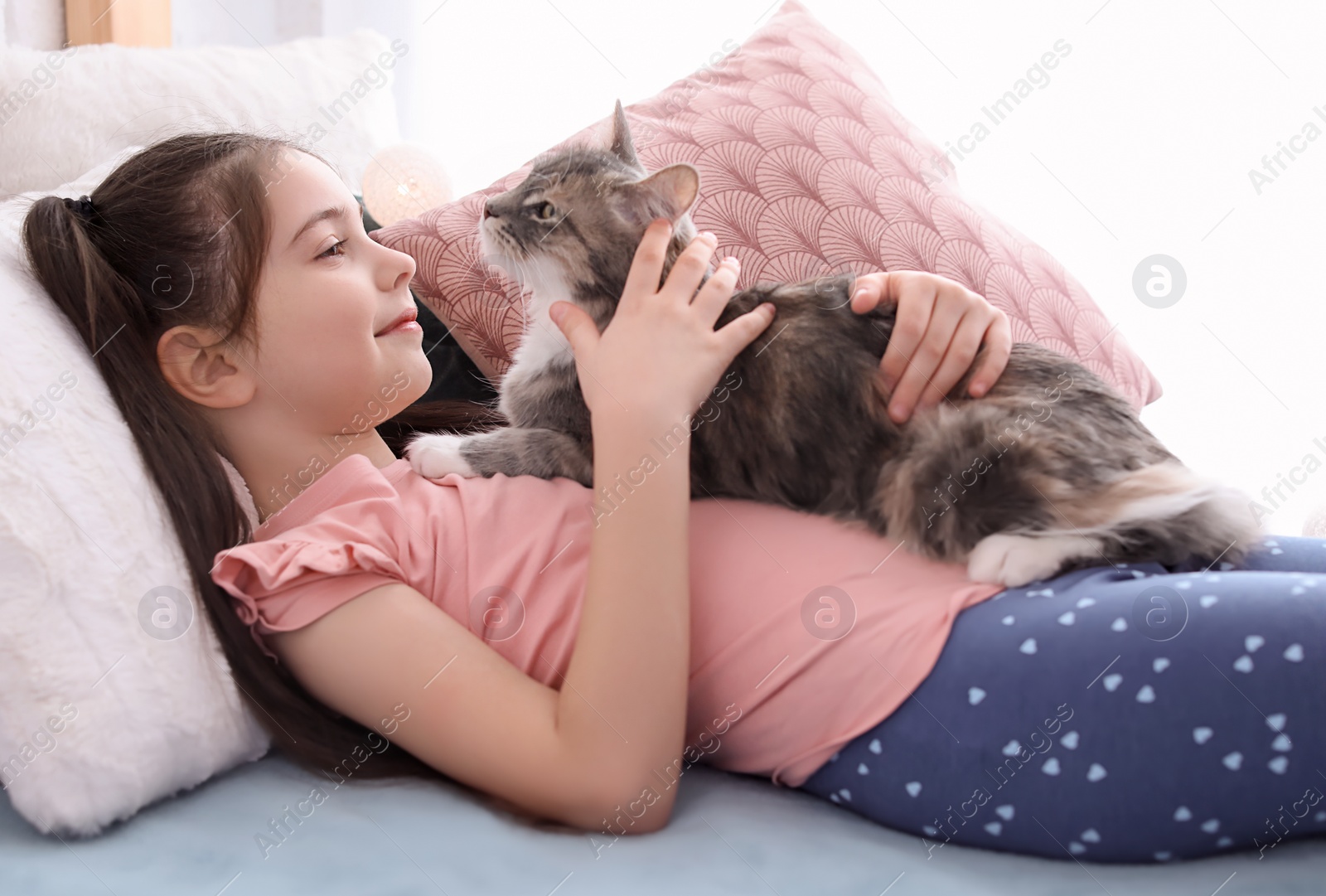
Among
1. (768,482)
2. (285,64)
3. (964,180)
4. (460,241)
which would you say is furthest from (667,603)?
(964,180)

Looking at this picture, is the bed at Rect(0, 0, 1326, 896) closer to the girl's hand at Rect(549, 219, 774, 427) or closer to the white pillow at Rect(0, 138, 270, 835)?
the white pillow at Rect(0, 138, 270, 835)

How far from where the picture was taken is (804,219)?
1721 millimetres

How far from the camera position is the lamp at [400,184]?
2033 mm

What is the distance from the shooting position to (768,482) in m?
1.26

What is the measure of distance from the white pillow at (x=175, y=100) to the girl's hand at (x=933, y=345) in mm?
1228

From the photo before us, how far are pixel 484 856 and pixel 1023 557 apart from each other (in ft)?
2.16

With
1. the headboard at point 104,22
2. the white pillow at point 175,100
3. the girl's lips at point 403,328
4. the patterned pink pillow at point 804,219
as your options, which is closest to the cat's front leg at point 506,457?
the girl's lips at point 403,328

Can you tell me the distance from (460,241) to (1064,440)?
1.05 metres

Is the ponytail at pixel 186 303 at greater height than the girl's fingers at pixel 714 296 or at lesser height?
lesser

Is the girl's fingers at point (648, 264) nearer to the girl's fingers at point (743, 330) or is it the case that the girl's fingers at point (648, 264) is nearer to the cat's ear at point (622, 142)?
the girl's fingers at point (743, 330)

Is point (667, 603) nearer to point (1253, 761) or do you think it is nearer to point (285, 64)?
point (1253, 761)

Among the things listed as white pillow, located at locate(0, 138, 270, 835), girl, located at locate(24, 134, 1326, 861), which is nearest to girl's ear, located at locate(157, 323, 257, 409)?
girl, located at locate(24, 134, 1326, 861)

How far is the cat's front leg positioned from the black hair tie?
20.9 inches

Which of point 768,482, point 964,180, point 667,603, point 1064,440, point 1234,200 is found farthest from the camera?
point 964,180
